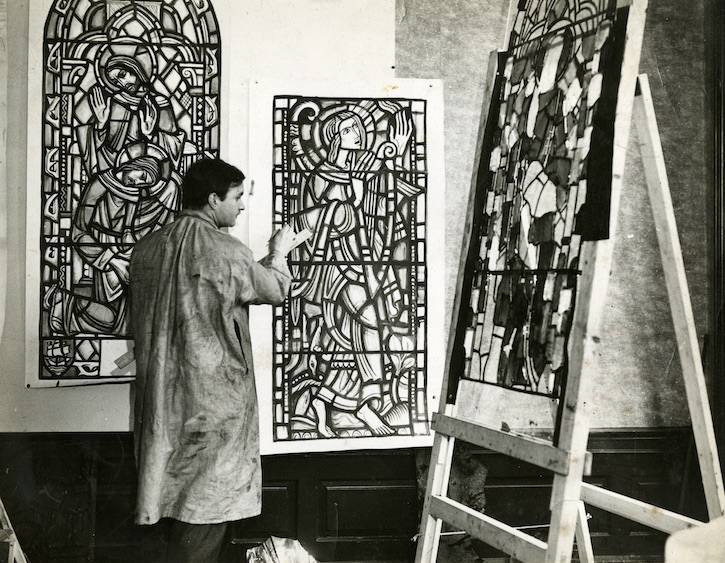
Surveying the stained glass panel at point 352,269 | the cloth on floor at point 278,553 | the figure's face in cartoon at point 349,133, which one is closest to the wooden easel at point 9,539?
the cloth on floor at point 278,553

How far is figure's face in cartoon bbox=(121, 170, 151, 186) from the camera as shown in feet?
8.66

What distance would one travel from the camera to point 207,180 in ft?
7.83

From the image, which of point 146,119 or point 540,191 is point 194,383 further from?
point 540,191

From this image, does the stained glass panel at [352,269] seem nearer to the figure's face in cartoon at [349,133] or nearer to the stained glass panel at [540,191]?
the figure's face in cartoon at [349,133]

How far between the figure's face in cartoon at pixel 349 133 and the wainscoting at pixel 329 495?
125cm

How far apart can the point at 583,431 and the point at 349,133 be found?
5.22ft

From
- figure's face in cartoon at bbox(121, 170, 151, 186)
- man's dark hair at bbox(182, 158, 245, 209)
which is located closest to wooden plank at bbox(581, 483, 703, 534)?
man's dark hair at bbox(182, 158, 245, 209)

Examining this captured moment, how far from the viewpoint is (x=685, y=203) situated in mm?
2793

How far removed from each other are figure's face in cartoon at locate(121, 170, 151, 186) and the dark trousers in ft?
4.17

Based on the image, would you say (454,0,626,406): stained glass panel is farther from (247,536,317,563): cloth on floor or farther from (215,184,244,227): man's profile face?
(247,536,317,563): cloth on floor

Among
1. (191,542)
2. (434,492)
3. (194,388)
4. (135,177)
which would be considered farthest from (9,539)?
(434,492)

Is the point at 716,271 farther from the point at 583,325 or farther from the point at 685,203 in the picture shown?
the point at 583,325

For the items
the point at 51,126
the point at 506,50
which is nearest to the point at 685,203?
the point at 506,50

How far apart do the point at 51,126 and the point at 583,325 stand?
2.11 meters
